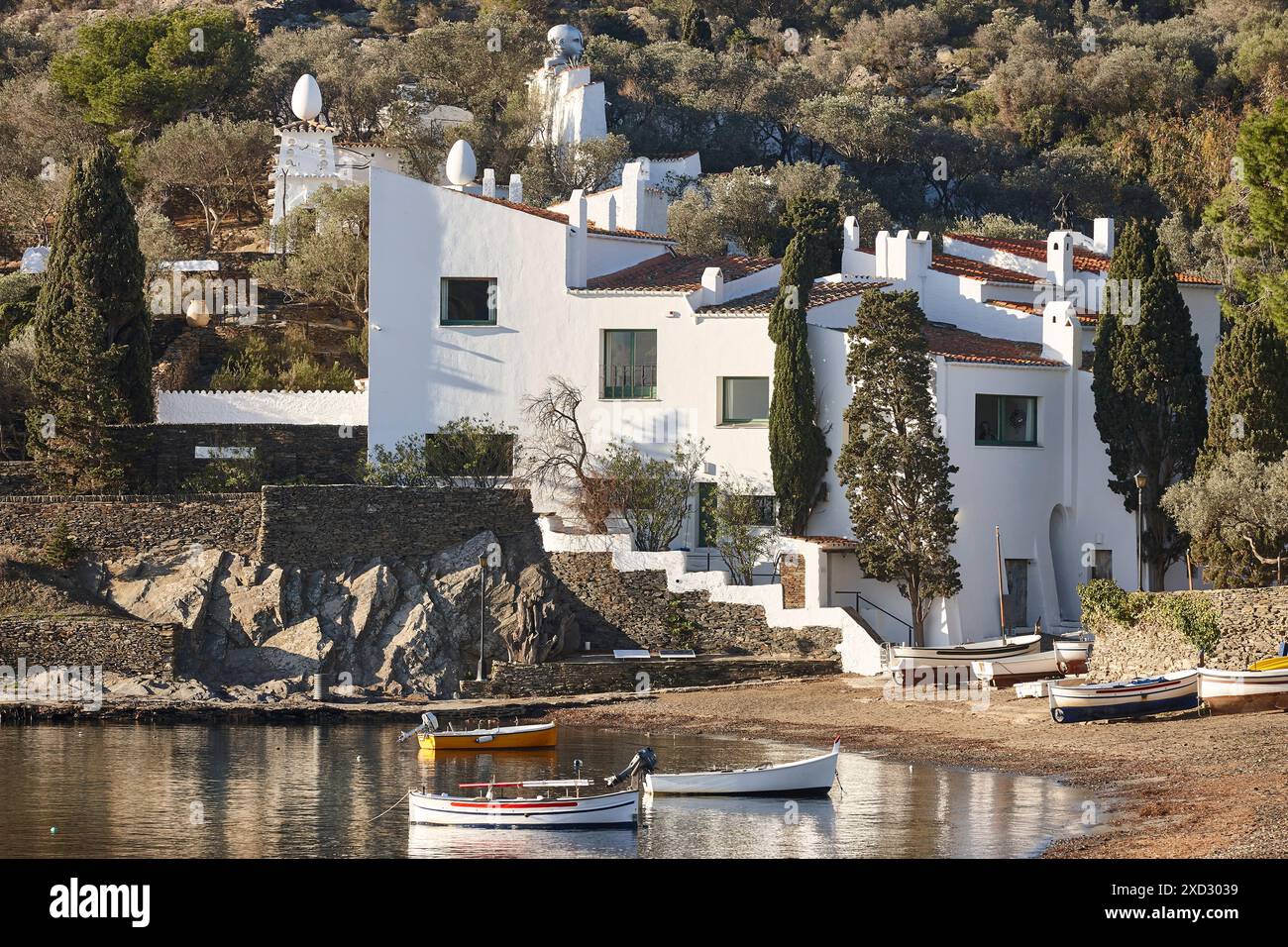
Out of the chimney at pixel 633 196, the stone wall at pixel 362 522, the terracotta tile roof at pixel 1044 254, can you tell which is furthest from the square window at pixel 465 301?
the terracotta tile roof at pixel 1044 254

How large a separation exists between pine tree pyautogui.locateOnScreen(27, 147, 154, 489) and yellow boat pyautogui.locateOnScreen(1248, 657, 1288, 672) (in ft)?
93.7

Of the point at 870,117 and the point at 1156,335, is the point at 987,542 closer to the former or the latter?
the point at 1156,335

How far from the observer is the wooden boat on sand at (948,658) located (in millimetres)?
44125

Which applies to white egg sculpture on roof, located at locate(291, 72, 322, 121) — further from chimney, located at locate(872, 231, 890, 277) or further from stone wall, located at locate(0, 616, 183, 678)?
stone wall, located at locate(0, 616, 183, 678)

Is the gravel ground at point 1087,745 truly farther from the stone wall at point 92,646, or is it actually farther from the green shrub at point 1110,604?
the stone wall at point 92,646

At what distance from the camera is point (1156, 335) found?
4775 cm

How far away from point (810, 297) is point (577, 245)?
6.49 metres

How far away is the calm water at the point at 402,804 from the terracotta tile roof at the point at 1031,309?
1716cm

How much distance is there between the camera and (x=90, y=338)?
51.8m

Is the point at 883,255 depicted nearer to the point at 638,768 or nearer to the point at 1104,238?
the point at 1104,238

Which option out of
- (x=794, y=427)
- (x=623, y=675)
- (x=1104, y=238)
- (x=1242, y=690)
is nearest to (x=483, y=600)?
(x=623, y=675)
